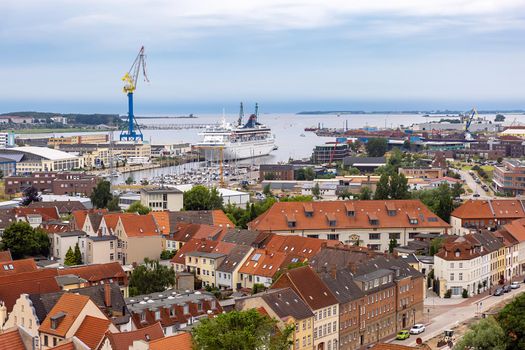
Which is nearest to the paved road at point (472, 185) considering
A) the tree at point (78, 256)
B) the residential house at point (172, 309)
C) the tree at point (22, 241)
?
the tree at point (78, 256)

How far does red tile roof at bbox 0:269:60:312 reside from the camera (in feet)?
70.2

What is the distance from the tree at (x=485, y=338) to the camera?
1952 centimetres

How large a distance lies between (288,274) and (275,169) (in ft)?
170

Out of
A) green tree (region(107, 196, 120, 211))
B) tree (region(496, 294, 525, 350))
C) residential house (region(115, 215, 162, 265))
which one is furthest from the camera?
green tree (region(107, 196, 120, 211))

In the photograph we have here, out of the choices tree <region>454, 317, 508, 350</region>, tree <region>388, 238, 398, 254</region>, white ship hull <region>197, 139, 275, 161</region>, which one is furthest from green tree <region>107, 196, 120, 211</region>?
white ship hull <region>197, 139, 275, 161</region>

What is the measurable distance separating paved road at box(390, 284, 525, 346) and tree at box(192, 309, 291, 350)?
8.67 meters

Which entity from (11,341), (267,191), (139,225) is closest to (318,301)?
(11,341)

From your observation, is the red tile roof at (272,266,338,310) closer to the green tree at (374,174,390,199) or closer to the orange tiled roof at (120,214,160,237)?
the orange tiled roof at (120,214,160,237)

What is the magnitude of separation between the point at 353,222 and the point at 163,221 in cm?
867

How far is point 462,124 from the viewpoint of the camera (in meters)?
177

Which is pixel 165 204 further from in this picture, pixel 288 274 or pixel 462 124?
pixel 462 124

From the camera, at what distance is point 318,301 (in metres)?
22.2

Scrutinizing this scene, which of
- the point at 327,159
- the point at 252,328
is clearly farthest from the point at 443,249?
the point at 327,159

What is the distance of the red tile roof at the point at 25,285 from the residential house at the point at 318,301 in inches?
248
